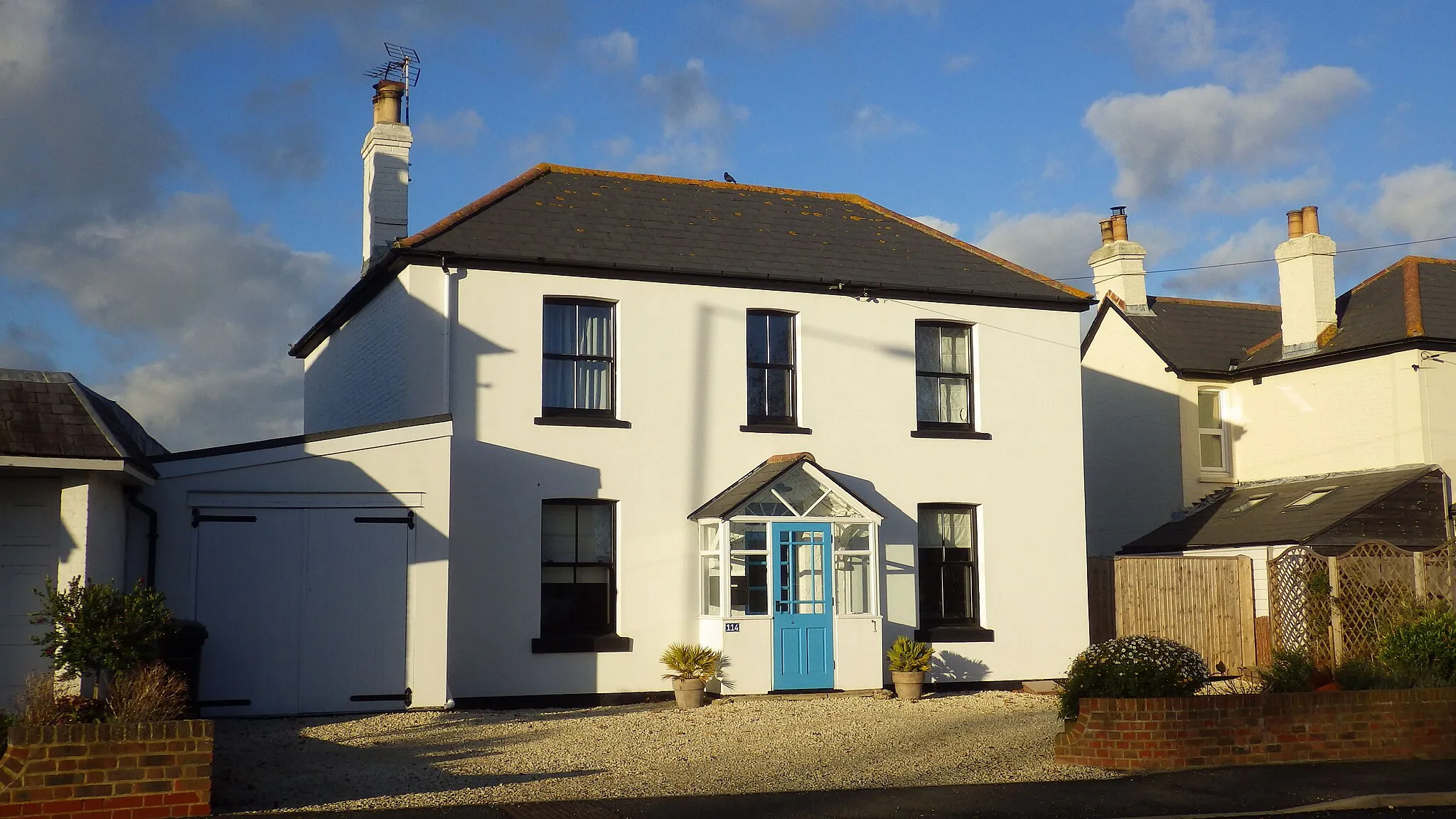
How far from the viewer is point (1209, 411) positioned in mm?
28047

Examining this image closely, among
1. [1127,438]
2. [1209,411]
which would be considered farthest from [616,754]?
[1209,411]

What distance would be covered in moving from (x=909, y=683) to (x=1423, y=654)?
660cm

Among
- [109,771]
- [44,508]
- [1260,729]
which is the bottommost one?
[1260,729]

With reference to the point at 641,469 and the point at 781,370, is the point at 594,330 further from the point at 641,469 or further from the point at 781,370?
the point at 781,370

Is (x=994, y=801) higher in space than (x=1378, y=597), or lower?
lower

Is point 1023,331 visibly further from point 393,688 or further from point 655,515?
point 393,688

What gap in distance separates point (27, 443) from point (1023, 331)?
1447cm

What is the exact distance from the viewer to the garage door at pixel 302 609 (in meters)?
15.6

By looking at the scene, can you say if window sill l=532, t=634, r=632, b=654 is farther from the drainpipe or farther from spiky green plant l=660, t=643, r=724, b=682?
the drainpipe

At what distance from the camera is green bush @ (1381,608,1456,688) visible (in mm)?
13914

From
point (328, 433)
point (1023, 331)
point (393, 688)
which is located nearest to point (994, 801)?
point (393, 688)

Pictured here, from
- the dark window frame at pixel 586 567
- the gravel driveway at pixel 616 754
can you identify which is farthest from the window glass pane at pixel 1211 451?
the dark window frame at pixel 586 567

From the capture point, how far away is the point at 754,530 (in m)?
18.8

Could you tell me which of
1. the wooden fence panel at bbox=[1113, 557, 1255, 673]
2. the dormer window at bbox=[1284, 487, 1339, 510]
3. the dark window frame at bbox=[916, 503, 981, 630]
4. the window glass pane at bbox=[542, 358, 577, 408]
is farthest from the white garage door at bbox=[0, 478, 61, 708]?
the dormer window at bbox=[1284, 487, 1339, 510]
